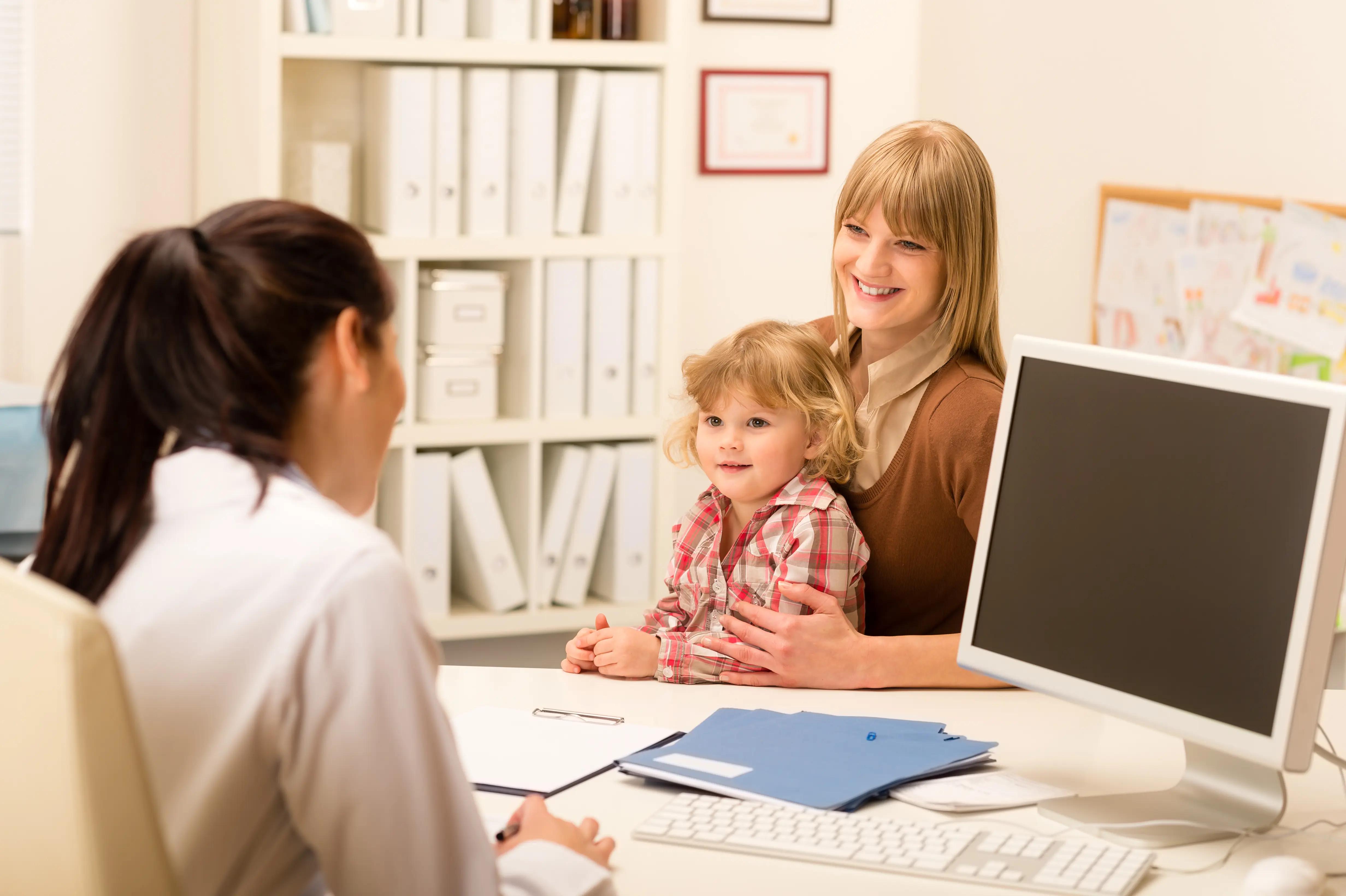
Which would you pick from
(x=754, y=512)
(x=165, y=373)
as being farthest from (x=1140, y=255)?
(x=165, y=373)

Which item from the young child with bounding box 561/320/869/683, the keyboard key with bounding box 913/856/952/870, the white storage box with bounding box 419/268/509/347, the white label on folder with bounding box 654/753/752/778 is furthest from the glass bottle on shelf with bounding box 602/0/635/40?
the keyboard key with bounding box 913/856/952/870

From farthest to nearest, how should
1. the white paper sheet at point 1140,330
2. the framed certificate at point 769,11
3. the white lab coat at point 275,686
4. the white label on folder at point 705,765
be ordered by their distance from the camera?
1. the white paper sheet at point 1140,330
2. the framed certificate at point 769,11
3. the white label on folder at point 705,765
4. the white lab coat at point 275,686

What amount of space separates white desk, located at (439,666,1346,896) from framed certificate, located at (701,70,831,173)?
175cm

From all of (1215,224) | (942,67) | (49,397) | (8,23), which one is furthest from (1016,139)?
(49,397)

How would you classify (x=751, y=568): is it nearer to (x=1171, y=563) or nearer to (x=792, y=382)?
(x=792, y=382)

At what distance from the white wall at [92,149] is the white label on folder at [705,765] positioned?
214 centimetres

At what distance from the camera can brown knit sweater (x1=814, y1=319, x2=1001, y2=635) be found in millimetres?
1791

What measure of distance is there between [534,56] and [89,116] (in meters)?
0.99

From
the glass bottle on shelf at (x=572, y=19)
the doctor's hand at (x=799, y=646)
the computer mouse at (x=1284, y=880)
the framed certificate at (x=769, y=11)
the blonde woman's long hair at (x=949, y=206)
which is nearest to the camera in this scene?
the computer mouse at (x=1284, y=880)

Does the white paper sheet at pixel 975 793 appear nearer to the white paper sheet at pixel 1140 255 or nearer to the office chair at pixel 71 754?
the office chair at pixel 71 754

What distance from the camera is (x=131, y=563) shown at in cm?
98

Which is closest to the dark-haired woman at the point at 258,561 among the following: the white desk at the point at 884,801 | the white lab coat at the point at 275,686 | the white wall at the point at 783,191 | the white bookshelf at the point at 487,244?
the white lab coat at the point at 275,686

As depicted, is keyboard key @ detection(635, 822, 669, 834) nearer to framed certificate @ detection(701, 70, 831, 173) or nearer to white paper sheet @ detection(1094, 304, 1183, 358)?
framed certificate @ detection(701, 70, 831, 173)

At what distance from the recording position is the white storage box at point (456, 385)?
3012 millimetres
